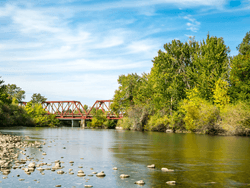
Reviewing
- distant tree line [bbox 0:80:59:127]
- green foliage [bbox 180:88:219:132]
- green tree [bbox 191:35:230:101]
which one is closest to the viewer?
green foliage [bbox 180:88:219:132]

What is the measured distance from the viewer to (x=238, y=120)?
3912cm

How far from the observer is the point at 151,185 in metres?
7.79

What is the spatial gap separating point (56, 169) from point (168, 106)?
1882 inches

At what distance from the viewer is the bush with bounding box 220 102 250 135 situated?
38781 mm

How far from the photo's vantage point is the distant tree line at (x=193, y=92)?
43.2 metres

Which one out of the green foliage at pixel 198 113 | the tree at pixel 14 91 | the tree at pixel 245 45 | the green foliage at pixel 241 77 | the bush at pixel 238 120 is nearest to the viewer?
the bush at pixel 238 120

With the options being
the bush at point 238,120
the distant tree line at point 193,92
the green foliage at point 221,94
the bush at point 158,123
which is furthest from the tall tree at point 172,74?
the bush at point 238,120

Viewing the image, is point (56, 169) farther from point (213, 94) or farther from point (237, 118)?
point (213, 94)

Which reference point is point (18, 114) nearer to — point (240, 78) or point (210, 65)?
point (210, 65)

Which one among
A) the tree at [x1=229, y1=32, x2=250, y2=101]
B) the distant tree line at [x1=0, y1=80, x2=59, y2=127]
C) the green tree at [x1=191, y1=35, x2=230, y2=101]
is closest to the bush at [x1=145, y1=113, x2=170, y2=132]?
the green tree at [x1=191, y1=35, x2=230, y2=101]

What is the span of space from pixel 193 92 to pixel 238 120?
12867 millimetres

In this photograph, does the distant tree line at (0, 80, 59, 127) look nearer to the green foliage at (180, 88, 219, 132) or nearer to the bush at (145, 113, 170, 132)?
the bush at (145, 113, 170, 132)

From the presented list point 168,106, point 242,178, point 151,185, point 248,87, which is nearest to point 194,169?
point 242,178

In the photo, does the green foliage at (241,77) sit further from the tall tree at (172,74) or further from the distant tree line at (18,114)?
the distant tree line at (18,114)
